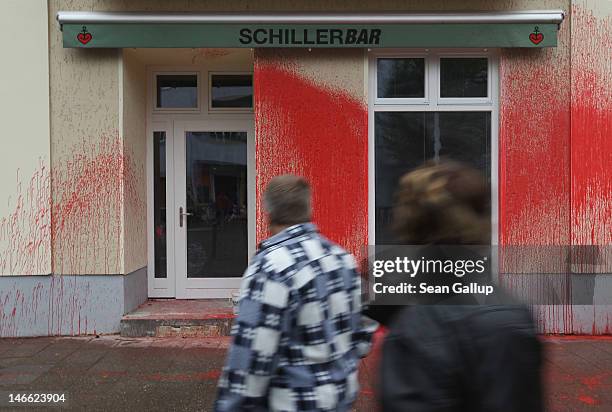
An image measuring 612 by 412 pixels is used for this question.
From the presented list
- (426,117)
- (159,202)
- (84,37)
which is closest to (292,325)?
(426,117)

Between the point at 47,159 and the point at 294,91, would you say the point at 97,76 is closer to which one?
the point at 47,159

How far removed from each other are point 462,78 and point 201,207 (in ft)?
12.9

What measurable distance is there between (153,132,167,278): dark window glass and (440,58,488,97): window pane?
389 centimetres

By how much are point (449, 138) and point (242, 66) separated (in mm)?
2989

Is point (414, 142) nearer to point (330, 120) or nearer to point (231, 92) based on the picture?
point (330, 120)

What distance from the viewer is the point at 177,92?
823 centimetres

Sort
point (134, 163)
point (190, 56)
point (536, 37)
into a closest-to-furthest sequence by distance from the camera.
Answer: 1. point (536, 37)
2. point (134, 163)
3. point (190, 56)

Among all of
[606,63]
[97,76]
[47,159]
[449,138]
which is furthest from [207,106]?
[606,63]

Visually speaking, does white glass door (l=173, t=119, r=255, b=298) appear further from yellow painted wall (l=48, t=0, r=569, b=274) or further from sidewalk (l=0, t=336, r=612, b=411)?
sidewalk (l=0, t=336, r=612, b=411)

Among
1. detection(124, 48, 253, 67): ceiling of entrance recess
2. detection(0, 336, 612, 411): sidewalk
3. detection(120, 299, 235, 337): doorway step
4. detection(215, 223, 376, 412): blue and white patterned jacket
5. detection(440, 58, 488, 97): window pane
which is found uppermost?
detection(124, 48, 253, 67): ceiling of entrance recess

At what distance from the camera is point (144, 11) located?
6.91 meters

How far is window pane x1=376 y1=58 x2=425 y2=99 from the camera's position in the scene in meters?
7.26

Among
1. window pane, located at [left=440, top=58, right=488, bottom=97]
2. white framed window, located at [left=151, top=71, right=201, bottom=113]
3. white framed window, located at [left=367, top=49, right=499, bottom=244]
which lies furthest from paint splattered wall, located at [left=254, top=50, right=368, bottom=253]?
white framed window, located at [left=151, top=71, right=201, bottom=113]

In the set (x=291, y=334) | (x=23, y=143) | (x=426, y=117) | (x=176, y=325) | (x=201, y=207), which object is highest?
(x=426, y=117)
